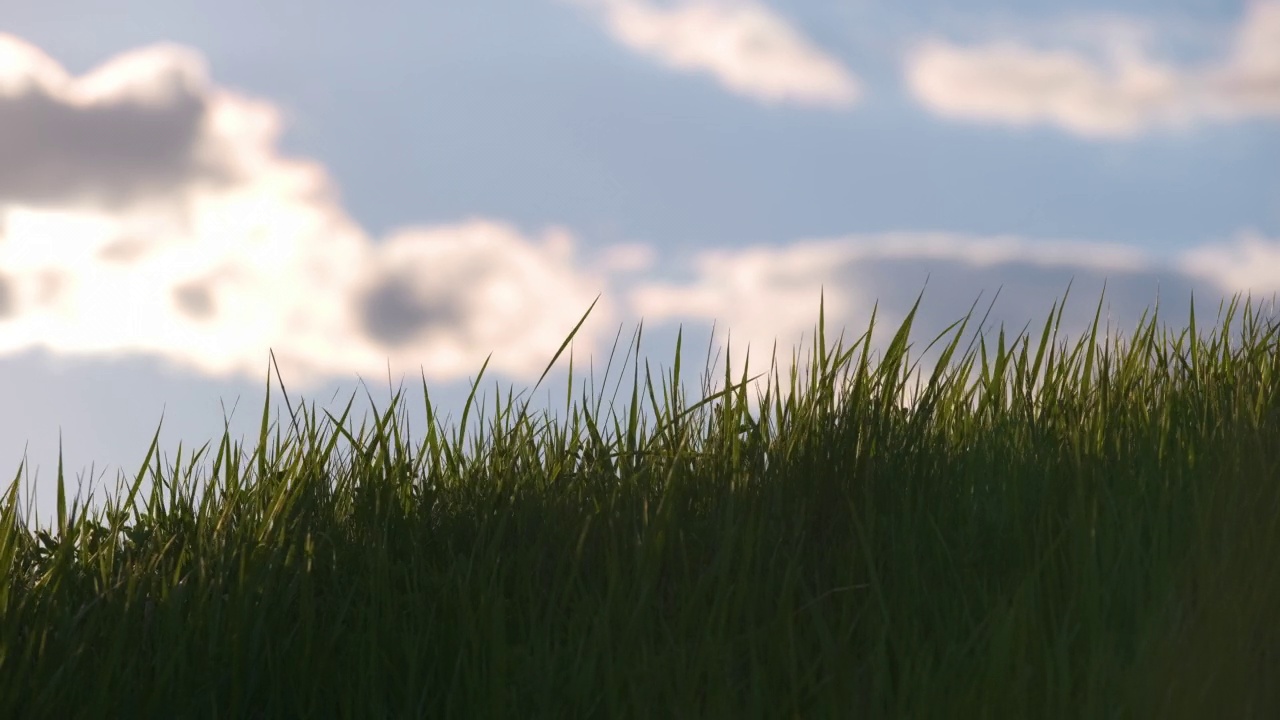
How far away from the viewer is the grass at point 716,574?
2.56 meters

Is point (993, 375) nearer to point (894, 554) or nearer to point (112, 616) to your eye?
point (894, 554)

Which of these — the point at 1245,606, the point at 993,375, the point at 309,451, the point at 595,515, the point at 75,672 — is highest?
the point at 993,375

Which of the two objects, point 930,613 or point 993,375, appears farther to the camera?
point 993,375

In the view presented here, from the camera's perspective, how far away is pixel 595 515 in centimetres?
347

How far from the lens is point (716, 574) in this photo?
2934 millimetres

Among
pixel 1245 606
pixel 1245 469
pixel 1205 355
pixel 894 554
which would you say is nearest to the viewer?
pixel 1245 606

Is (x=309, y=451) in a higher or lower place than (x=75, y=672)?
higher

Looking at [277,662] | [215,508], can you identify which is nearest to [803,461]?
[277,662]

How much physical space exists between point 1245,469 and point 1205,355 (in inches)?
65.3

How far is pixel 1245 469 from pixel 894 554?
1.23 metres

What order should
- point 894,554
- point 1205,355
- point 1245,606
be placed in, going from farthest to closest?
1. point 1205,355
2. point 894,554
3. point 1245,606

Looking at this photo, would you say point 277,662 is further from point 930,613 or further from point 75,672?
point 930,613

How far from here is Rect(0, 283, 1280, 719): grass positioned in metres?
2.56

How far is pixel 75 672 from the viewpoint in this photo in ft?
9.39
